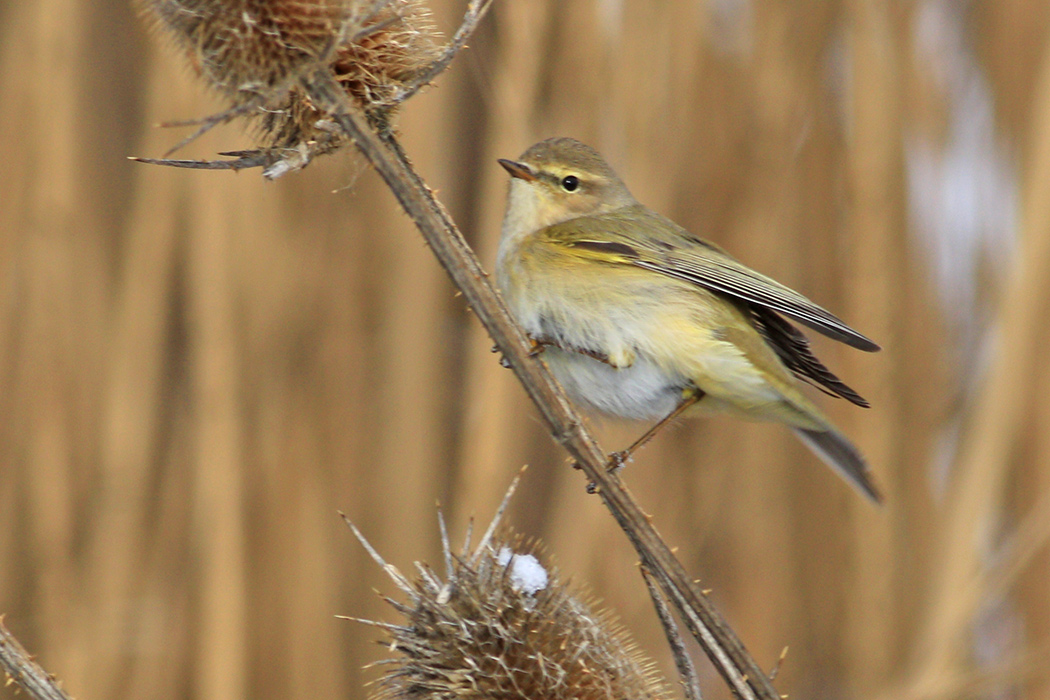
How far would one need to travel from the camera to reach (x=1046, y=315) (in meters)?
2.79

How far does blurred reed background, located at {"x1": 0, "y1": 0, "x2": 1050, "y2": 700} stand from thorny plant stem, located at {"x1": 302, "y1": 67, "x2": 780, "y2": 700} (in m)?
1.40

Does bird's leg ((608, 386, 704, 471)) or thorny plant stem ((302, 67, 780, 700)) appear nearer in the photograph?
thorny plant stem ((302, 67, 780, 700))

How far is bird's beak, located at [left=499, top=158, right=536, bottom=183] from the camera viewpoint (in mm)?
2125

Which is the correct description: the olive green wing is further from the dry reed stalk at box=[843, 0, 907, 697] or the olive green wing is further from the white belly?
the dry reed stalk at box=[843, 0, 907, 697]

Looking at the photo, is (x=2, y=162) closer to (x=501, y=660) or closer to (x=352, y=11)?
(x=352, y=11)

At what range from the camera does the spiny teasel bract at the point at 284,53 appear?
1.19 meters

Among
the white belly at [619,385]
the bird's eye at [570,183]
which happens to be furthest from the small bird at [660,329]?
the bird's eye at [570,183]

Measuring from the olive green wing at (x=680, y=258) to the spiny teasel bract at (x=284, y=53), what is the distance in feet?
2.61

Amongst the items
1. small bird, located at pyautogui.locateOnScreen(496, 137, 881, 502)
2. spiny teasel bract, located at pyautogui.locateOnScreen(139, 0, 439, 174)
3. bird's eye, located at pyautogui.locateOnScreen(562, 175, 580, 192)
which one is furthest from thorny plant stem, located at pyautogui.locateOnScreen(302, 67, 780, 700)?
bird's eye, located at pyautogui.locateOnScreen(562, 175, 580, 192)

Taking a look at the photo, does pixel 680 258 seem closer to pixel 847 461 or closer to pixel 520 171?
pixel 520 171

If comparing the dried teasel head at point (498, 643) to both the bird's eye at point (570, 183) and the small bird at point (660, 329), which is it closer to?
the small bird at point (660, 329)

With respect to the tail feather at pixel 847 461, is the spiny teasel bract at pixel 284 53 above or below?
above

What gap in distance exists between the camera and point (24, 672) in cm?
109

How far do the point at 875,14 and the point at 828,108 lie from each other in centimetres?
31
